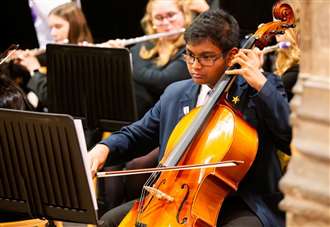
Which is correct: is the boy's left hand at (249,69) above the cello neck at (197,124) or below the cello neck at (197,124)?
above

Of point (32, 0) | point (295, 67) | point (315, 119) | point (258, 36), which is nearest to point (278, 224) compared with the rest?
point (258, 36)

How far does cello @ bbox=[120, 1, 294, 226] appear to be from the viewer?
7.54ft

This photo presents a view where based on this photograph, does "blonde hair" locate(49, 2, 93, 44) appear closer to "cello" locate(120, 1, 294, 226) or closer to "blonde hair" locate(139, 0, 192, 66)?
"blonde hair" locate(139, 0, 192, 66)

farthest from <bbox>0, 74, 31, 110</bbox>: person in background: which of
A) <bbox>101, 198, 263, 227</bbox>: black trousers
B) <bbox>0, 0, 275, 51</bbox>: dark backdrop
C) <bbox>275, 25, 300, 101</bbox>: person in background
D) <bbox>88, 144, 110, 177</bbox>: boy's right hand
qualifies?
<bbox>0, 0, 275, 51</bbox>: dark backdrop

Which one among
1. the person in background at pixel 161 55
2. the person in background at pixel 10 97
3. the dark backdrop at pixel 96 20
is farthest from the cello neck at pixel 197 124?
the dark backdrop at pixel 96 20

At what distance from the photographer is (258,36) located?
244 cm

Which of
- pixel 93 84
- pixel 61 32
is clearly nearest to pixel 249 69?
pixel 93 84

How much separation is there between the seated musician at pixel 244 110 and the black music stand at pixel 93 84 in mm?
612

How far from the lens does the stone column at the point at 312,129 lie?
1.17 m

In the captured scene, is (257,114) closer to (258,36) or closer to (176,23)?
(258,36)

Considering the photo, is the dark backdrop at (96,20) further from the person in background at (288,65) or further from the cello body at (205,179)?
the cello body at (205,179)

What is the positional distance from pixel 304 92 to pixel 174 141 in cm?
131

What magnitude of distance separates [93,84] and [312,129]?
7.54 ft

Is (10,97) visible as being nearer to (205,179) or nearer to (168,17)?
(205,179)
